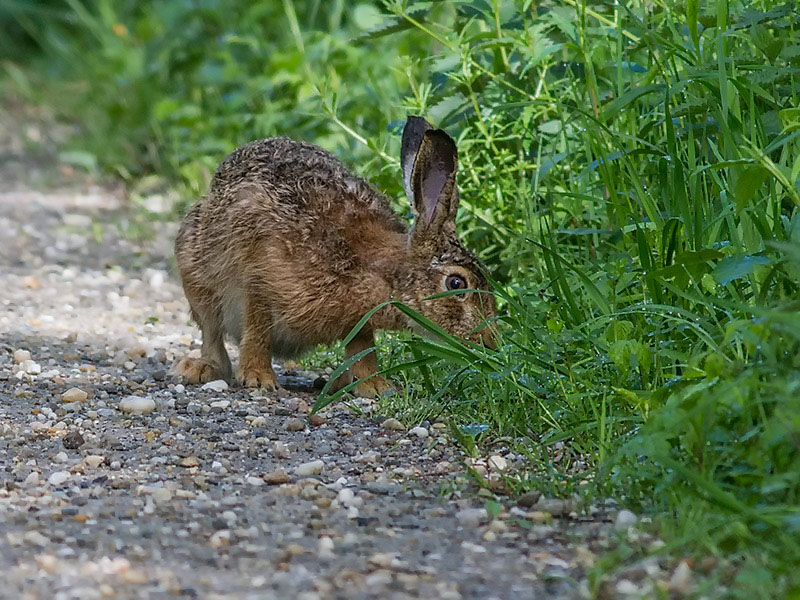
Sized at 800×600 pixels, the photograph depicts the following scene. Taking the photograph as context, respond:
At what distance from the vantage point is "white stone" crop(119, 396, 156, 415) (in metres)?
4.59

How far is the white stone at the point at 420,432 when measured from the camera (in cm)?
425

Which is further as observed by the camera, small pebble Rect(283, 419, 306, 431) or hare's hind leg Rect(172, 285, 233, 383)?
hare's hind leg Rect(172, 285, 233, 383)

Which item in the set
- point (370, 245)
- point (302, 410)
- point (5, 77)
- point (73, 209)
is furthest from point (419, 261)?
point (5, 77)

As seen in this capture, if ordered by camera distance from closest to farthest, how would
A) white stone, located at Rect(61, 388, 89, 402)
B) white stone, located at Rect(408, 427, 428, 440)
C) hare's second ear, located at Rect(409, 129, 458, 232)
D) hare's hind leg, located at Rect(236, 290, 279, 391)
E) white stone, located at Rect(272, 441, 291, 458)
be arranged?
white stone, located at Rect(272, 441, 291, 458)
white stone, located at Rect(408, 427, 428, 440)
white stone, located at Rect(61, 388, 89, 402)
hare's second ear, located at Rect(409, 129, 458, 232)
hare's hind leg, located at Rect(236, 290, 279, 391)

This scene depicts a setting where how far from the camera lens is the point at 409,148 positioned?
16.6ft

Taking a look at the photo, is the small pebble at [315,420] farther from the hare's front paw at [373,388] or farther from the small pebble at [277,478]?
the small pebble at [277,478]

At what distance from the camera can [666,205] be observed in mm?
4102

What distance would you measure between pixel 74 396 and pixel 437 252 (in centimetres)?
153

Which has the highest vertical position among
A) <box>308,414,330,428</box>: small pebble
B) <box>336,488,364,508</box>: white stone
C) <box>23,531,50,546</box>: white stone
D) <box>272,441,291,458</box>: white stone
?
<box>23,531,50,546</box>: white stone

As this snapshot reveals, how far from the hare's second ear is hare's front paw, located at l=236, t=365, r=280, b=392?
34.1 inches

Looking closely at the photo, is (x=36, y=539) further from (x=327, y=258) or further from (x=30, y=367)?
(x=327, y=258)

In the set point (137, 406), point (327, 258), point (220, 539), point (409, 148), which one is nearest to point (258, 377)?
point (327, 258)

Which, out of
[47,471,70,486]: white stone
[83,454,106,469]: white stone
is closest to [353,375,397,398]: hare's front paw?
[83,454,106,469]: white stone

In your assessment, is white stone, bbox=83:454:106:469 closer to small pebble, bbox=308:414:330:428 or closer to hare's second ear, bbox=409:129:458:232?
small pebble, bbox=308:414:330:428
